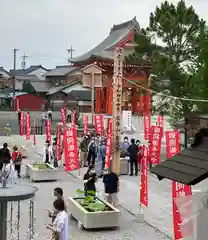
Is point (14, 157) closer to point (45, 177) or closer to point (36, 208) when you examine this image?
point (45, 177)

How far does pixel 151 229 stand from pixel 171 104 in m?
14.7

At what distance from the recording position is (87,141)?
75.3 feet

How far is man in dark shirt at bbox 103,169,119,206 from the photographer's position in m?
12.6

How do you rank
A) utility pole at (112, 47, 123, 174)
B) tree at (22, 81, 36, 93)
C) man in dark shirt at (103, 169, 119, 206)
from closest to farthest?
man in dark shirt at (103, 169, 119, 206) → utility pole at (112, 47, 123, 174) → tree at (22, 81, 36, 93)

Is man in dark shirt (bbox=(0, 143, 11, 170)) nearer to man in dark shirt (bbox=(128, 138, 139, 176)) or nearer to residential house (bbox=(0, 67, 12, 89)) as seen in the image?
man in dark shirt (bbox=(128, 138, 139, 176))

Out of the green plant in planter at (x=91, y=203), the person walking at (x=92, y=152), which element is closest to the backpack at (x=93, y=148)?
the person walking at (x=92, y=152)

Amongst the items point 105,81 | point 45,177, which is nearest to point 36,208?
point 45,177

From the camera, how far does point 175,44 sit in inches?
1014

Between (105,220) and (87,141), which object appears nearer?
(105,220)

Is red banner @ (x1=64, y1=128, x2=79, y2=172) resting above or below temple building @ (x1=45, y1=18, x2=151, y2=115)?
below

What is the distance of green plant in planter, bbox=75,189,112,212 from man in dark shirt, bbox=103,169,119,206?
0.62m

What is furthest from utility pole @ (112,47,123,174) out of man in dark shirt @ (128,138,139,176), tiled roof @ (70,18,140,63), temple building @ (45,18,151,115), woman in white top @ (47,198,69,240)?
tiled roof @ (70,18,140,63)

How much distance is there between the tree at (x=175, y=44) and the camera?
942 inches

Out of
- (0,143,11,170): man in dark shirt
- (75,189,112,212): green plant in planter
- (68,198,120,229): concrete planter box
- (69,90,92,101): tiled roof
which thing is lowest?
(68,198,120,229): concrete planter box
